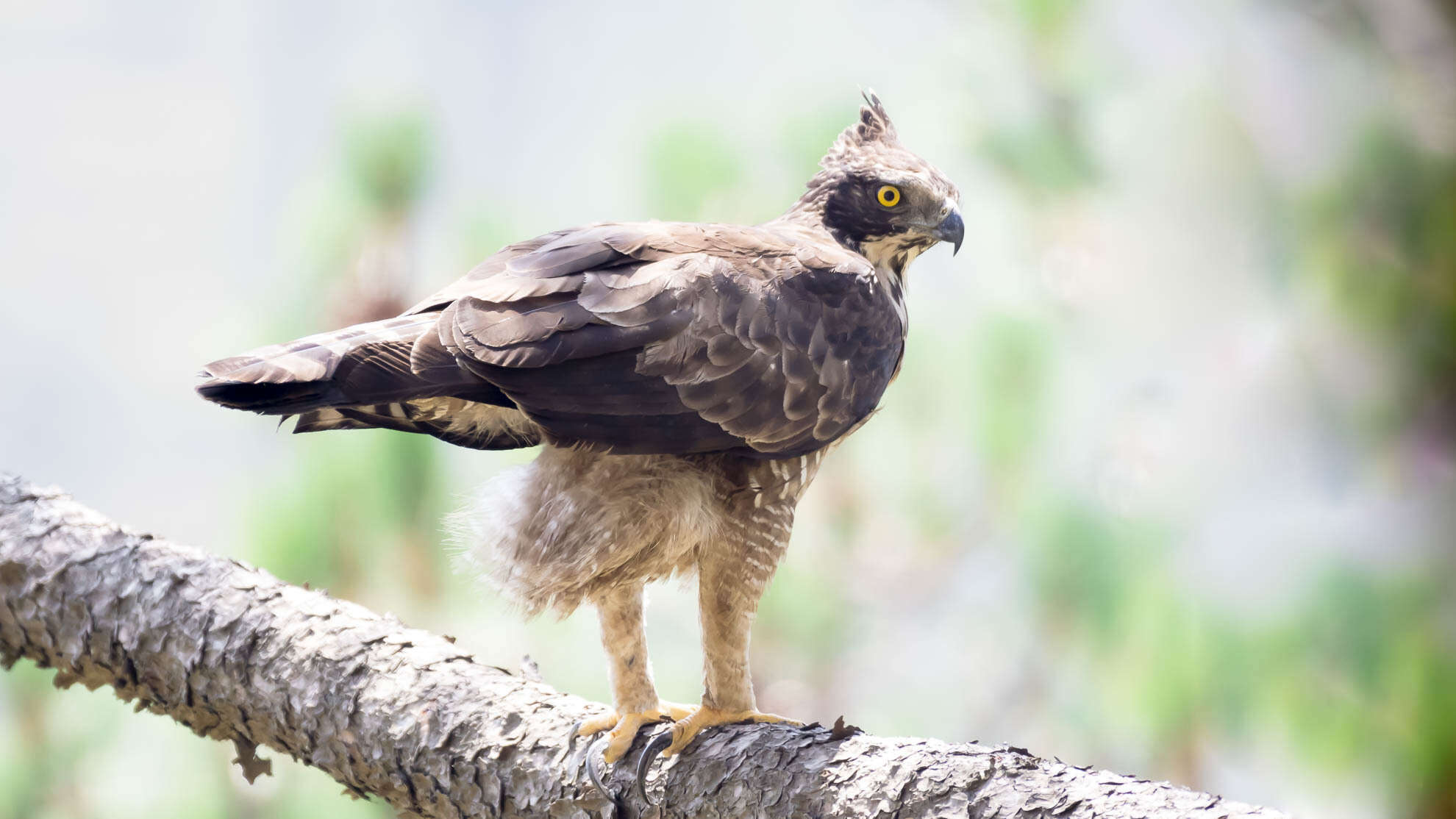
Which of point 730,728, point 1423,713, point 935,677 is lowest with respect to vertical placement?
point 935,677

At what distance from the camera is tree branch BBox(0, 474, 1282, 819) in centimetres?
140

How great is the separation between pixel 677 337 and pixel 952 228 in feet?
1.83

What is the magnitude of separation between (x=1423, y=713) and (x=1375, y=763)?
17cm

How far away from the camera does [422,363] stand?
1.40 meters

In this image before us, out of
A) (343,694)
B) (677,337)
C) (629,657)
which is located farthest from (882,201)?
(343,694)

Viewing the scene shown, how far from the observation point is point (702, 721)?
156 centimetres

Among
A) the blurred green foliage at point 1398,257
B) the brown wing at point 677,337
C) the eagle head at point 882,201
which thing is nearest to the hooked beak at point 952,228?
the eagle head at point 882,201

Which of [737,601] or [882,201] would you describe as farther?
[882,201]

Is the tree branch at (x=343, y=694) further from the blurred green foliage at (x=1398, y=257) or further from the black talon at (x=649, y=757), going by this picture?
the blurred green foliage at (x=1398, y=257)

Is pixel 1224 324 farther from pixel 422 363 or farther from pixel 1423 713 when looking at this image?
pixel 422 363

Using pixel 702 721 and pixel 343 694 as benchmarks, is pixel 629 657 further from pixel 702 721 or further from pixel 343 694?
pixel 343 694

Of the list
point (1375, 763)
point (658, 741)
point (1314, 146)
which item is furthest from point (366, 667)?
point (1314, 146)

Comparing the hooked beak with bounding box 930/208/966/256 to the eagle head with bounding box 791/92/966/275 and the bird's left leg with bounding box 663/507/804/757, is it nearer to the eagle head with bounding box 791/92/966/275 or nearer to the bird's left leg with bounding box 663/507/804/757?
the eagle head with bounding box 791/92/966/275

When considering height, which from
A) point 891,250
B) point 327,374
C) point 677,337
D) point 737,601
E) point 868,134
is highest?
point 868,134
